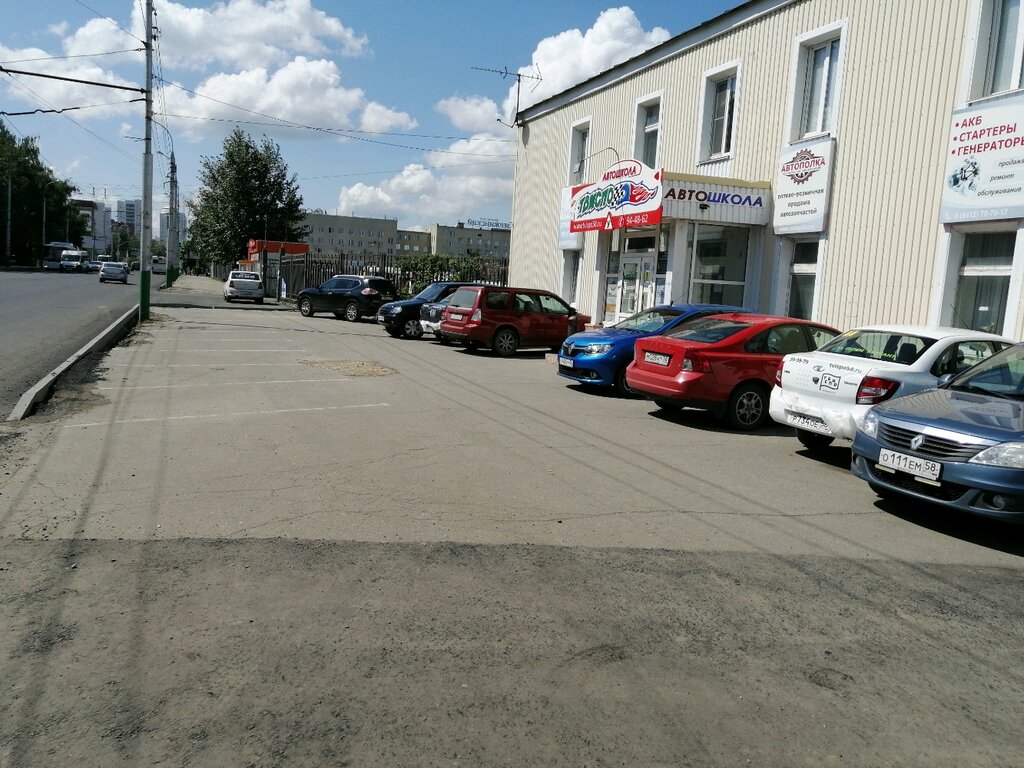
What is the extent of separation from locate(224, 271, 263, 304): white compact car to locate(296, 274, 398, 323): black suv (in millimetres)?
7831

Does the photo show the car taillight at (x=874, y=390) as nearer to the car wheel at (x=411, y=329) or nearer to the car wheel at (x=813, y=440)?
the car wheel at (x=813, y=440)

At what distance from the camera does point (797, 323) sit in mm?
10781

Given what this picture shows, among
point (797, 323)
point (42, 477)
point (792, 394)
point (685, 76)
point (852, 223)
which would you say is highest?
point (685, 76)

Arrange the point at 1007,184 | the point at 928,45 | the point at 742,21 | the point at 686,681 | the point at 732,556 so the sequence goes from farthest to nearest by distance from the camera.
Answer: the point at 742,21, the point at 928,45, the point at 1007,184, the point at 732,556, the point at 686,681

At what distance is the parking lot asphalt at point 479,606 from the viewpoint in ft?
10.3

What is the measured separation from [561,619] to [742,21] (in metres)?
16.8

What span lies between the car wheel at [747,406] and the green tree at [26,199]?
82655 mm

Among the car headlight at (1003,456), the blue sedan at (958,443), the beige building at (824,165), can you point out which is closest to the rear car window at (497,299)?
the beige building at (824,165)

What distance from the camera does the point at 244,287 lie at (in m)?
35.6

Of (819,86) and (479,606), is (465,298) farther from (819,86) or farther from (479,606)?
(479,606)

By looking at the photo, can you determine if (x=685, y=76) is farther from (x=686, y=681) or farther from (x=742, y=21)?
(x=686, y=681)

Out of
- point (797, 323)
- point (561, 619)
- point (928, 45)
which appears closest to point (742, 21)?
point (928, 45)

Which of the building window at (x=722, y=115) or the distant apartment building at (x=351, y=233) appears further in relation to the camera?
the distant apartment building at (x=351, y=233)

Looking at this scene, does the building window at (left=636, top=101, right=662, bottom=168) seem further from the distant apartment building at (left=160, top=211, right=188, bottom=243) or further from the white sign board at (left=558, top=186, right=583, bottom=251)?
the distant apartment building at (left=160, top=211, right=188, bottom=243)
